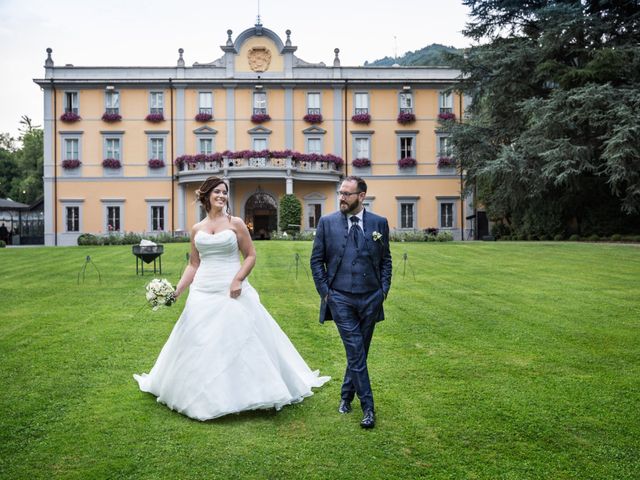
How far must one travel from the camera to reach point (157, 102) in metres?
37.0

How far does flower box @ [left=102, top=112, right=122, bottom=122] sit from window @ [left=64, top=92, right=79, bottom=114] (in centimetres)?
193

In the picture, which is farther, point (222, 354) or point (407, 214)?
point (407, 214)

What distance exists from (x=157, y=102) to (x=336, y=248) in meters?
35.1

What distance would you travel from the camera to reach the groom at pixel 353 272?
4730 millimetres

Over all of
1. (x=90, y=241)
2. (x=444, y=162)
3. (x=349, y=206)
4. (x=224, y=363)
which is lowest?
(x=224, y=363)

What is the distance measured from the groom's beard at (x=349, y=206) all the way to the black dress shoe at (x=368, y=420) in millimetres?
1663

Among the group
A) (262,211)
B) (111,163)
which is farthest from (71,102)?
(262,211)

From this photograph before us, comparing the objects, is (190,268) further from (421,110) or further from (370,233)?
(421,110)

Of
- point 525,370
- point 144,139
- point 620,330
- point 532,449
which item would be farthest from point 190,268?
point 144,139

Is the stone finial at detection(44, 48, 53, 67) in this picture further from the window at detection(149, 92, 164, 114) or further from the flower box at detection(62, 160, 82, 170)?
the window at detection(149, 92, 164, 114)

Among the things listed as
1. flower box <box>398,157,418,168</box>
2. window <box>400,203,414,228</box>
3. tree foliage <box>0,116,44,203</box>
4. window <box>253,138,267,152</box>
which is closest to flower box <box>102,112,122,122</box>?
window <box>253,138,267,152</box>

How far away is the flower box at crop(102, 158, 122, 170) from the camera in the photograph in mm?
36500

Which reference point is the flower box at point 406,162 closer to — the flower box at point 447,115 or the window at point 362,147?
the window at point 362,147

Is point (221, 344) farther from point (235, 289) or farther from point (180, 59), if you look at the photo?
point (180, 59)
